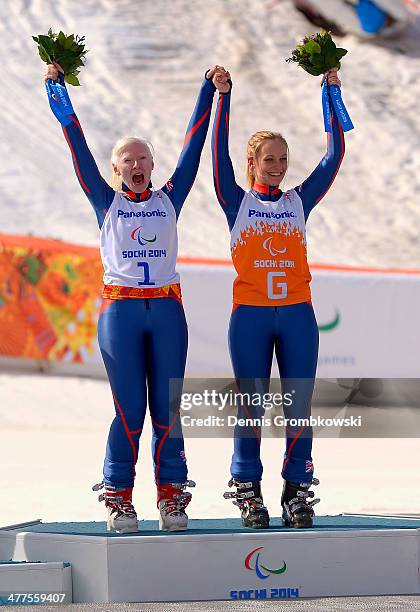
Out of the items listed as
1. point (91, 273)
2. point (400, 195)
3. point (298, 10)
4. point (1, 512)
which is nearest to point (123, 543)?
point (1, 512)

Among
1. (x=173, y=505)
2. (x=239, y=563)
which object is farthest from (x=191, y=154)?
(x=239, y=563)

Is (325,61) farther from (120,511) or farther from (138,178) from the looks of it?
(120,511)

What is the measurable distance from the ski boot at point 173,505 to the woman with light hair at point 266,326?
0.27 m

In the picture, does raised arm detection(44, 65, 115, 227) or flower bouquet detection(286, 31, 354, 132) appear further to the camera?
flower bouquet detection(286, 31, 354, 132)

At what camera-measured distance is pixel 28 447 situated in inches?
465

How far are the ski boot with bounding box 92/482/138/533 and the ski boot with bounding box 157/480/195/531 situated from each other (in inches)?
4.9

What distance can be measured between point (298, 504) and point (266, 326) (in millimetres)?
766

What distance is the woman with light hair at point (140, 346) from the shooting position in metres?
5.45

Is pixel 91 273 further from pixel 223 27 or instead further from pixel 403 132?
pixel 223 27

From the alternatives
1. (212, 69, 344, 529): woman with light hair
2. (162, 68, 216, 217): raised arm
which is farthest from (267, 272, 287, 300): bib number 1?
(162, 68, 216, 217): raised arm

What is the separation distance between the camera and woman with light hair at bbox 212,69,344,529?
18.3 ft

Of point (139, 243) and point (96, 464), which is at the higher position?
point (96, 464)

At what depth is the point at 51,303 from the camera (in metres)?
13.6

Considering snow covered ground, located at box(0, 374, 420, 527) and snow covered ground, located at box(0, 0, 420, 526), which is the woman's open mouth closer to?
snow covered ground, located at box(0, 374, 420, 527)
